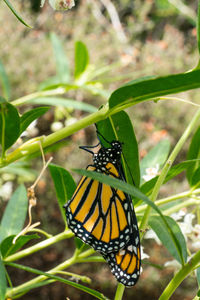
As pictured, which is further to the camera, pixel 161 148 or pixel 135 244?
pixel 161 148

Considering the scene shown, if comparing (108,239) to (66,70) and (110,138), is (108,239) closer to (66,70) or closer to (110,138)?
(110,138)

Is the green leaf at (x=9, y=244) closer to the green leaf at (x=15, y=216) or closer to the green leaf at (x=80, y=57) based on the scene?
the green leaf at (x=15, y=216)

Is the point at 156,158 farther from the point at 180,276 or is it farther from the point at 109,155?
the point at 180,276

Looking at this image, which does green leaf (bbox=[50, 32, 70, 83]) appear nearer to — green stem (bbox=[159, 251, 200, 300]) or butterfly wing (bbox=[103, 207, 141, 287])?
butterfly wing (bbox=[103, 207, 141, 287])

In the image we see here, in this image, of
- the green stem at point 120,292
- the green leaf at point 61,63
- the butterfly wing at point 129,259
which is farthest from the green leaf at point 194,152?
the green leaf at point 61,63

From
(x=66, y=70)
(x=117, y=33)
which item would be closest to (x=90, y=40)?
(x=117, y=33)

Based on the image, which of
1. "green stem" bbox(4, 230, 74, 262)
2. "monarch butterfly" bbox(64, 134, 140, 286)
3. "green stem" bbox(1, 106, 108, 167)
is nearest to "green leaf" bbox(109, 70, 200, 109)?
"green stem" bbox(1, 106, 108, 167)
